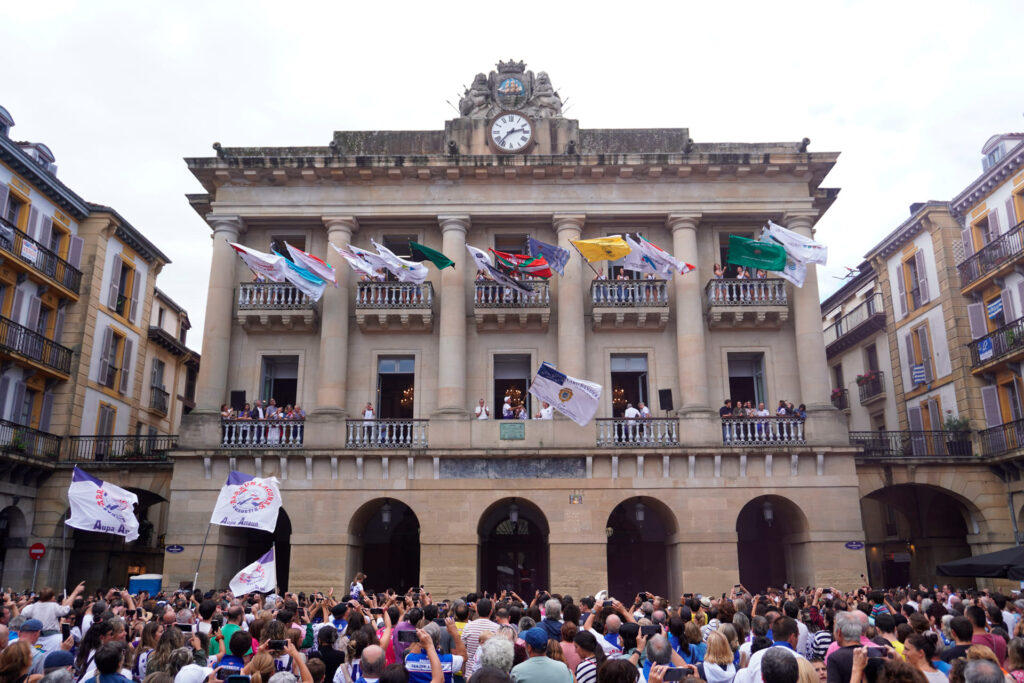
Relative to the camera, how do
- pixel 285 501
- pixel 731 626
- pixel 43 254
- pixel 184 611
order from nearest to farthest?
pixel 731 626 → pixel 184 611 → pixel 285 501 → pixel 43 254

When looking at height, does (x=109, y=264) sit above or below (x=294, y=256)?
above

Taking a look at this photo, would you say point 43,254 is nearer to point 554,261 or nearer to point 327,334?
point 327,334

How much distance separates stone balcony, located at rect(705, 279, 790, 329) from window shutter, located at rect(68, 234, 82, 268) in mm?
25216

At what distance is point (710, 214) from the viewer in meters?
29.3

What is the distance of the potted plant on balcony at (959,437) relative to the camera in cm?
2961

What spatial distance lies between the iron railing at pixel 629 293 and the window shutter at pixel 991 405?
1267cm

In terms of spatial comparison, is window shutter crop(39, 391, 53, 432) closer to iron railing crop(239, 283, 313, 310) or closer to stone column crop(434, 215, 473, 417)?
iron railing crop(239, 283, 313, 310)

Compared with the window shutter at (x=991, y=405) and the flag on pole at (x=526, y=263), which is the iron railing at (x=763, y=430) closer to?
the flag on pole at (x=526, y=263)

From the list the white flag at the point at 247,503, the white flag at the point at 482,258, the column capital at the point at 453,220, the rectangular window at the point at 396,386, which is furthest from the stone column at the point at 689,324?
the white flag at the point at 247,503

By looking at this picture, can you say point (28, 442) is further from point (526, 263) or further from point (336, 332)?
point (526, 263)

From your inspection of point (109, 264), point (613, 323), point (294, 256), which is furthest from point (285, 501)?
point (109, 264)

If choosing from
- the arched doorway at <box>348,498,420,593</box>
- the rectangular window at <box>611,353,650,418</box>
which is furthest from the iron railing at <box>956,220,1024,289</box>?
the arched doorway at <box>348,498,420,593</box>

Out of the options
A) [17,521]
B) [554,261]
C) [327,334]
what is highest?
[554,261]

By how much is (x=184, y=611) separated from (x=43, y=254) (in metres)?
22.6
